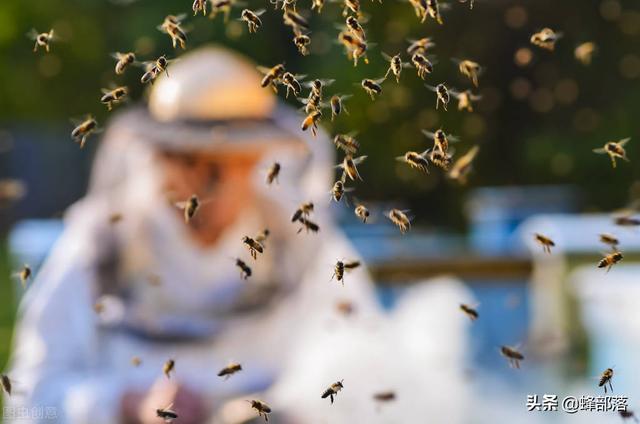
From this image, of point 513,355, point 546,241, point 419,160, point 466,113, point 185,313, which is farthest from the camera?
point 466,113

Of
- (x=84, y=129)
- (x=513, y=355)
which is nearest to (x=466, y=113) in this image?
(x=513, y=355)

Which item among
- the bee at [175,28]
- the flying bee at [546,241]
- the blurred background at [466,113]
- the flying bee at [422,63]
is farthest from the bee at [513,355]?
the blurred background at [466,113]

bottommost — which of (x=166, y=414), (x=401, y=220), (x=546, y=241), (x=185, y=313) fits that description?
(x=166, y=414)

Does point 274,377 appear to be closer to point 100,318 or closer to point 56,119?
point 100,318

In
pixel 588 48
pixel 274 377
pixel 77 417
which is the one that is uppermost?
pixel 588 48

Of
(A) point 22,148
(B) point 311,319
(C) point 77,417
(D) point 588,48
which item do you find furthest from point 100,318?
(A) point 22,148

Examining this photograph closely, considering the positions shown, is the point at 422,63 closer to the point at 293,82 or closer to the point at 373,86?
the point at 373,86

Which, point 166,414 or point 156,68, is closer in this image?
point 156,68
